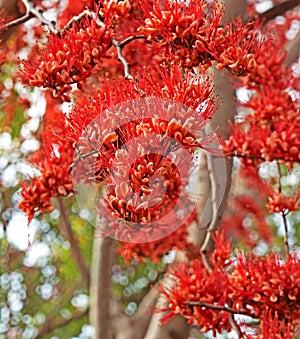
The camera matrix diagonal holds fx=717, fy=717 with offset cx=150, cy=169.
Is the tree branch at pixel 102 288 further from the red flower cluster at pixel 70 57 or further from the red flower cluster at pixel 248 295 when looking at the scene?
the red flower cluster at pixel 70 57

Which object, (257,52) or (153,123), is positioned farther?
(257,52)

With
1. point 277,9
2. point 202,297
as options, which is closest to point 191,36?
point 202,297

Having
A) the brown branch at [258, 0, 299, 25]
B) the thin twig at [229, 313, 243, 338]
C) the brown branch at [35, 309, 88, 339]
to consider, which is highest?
the brown branch at [258, 0, 299, 25]

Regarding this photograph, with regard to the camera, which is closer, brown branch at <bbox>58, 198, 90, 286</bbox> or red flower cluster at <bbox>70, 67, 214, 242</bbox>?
red flower cluster at <bbox>70, 67, 214, 242</bbox>

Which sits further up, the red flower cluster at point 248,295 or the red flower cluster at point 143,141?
the red flower cluster at point 143,141

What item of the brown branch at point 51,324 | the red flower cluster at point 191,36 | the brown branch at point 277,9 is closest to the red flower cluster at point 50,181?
the red flower cluster at point 191,36

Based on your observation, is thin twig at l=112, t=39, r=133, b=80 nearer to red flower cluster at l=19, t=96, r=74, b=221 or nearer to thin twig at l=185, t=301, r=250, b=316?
red flower cluster at l=19, t=96, r=74, b=221

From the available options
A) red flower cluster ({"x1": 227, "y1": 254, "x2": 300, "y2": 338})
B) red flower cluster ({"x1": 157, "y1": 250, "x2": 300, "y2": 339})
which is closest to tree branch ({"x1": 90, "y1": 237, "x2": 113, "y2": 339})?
red flower cluster ({"x1": 157, "y1": 250, "x2": 300, "y2": 339})

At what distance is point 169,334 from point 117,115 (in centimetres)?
106

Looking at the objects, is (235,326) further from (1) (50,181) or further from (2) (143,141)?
(2) (143,141)

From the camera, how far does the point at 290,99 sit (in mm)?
1846

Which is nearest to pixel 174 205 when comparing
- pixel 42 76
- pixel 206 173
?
pixel 206 173

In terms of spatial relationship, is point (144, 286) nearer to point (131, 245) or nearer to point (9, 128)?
point (9, 128)

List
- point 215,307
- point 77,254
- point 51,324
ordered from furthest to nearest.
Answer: point 51,324 → point 77,254 → point 215,307
